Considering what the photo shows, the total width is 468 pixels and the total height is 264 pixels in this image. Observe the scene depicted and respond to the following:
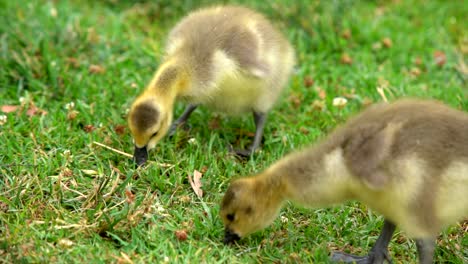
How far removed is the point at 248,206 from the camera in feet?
10.3

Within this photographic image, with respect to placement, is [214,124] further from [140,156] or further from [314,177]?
[314,177]

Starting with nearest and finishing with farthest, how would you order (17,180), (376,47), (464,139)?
(464,139)
(17,180)
(376,47)

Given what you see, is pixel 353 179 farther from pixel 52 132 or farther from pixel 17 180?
pixel 52 132

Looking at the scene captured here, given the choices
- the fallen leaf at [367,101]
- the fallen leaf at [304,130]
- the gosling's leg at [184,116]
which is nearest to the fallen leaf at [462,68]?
the fallen leaf at [367,101]

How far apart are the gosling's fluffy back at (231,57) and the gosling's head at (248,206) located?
1105 millimetres

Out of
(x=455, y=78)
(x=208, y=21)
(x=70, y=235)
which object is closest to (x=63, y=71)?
(x=208, y=21)

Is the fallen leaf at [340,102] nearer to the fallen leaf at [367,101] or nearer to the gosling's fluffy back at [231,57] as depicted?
the fallen leaf at [367,101]

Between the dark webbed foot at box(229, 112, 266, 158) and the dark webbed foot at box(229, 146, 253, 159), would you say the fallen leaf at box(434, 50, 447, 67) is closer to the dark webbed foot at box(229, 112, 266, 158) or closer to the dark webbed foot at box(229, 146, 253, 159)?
the dark webbed foot at box(229, 112, 266, 158)

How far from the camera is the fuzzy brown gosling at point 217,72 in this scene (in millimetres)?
3869

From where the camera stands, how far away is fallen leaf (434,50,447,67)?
5461 millimetres

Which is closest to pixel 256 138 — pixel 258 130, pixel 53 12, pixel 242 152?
pixel 258 130

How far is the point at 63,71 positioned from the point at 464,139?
9.83 ft

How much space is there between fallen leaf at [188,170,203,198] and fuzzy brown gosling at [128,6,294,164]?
0.99 feet

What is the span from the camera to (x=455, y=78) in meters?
5.26
